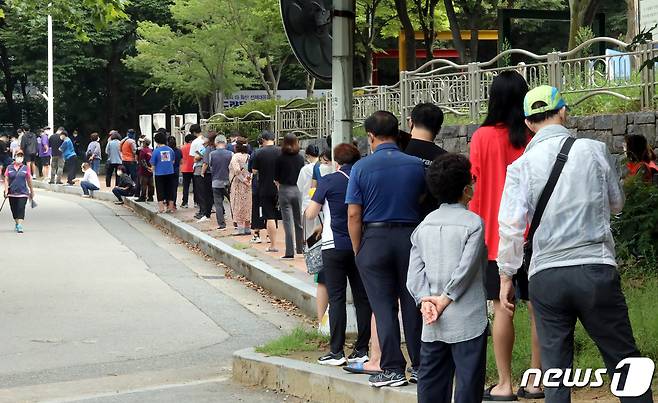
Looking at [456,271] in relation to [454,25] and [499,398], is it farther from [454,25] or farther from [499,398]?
[454,25]

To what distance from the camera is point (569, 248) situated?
202 inches

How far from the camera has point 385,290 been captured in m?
7.14

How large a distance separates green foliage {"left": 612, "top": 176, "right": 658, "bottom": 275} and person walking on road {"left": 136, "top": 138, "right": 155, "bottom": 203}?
661 inches

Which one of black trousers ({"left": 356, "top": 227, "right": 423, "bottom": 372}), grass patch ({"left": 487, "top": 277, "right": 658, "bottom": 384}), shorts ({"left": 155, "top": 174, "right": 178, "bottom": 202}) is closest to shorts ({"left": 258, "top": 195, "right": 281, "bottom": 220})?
shorts ({"left": 155, "top": 174, "right": 178, "bottom": 202})

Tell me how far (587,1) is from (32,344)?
14488 millimetres

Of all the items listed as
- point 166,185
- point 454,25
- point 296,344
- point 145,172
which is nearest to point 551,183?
point 296,344

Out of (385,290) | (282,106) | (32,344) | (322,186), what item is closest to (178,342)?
(32,344)

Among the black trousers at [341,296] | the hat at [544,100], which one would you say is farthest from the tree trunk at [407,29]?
the hat at [544,100]

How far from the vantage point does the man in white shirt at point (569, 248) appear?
5.09 metres

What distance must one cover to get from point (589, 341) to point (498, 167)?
1.70m

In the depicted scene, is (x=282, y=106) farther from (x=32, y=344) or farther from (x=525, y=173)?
(x=525, y=173)

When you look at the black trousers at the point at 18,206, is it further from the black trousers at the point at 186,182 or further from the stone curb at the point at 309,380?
the stone curb at the point at 309,380

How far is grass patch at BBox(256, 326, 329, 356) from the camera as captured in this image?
9.05 m

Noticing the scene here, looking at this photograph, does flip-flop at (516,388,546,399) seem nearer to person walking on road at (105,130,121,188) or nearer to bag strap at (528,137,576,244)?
bag strap at (528,137,576,244)
